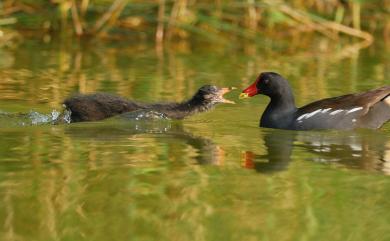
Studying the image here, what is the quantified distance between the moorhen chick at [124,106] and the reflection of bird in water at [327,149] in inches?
42.9

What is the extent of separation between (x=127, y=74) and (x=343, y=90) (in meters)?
2.90

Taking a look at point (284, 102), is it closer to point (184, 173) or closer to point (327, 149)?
point (327, 149)

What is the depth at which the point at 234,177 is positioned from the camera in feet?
23.9

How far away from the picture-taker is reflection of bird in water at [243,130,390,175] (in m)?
7.79

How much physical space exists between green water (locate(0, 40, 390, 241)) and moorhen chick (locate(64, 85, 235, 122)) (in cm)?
14

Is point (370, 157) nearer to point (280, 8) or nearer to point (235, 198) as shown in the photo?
point (235, 198)

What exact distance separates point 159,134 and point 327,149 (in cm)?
157

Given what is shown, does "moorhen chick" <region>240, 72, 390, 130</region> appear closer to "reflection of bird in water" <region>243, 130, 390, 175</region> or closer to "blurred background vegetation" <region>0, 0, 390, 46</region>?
"reflection of bird in water" <region>243, 130, 390, 175</region>

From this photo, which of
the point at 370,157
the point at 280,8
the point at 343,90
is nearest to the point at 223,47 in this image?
the point at 280,8

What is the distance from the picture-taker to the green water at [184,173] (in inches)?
235

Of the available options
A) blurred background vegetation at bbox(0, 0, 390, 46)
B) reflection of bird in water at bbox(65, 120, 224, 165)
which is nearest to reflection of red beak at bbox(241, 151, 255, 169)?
reflection of bird in water at bbox(65, 120, 224, 165)

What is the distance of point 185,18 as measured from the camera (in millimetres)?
17000

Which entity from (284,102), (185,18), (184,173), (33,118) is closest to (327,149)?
(184,173)

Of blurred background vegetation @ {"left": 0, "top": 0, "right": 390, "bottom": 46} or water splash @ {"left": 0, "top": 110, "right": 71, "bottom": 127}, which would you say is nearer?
water splash @ {"left": 0, "top": 110, "right": 71, "bottom": 127}
